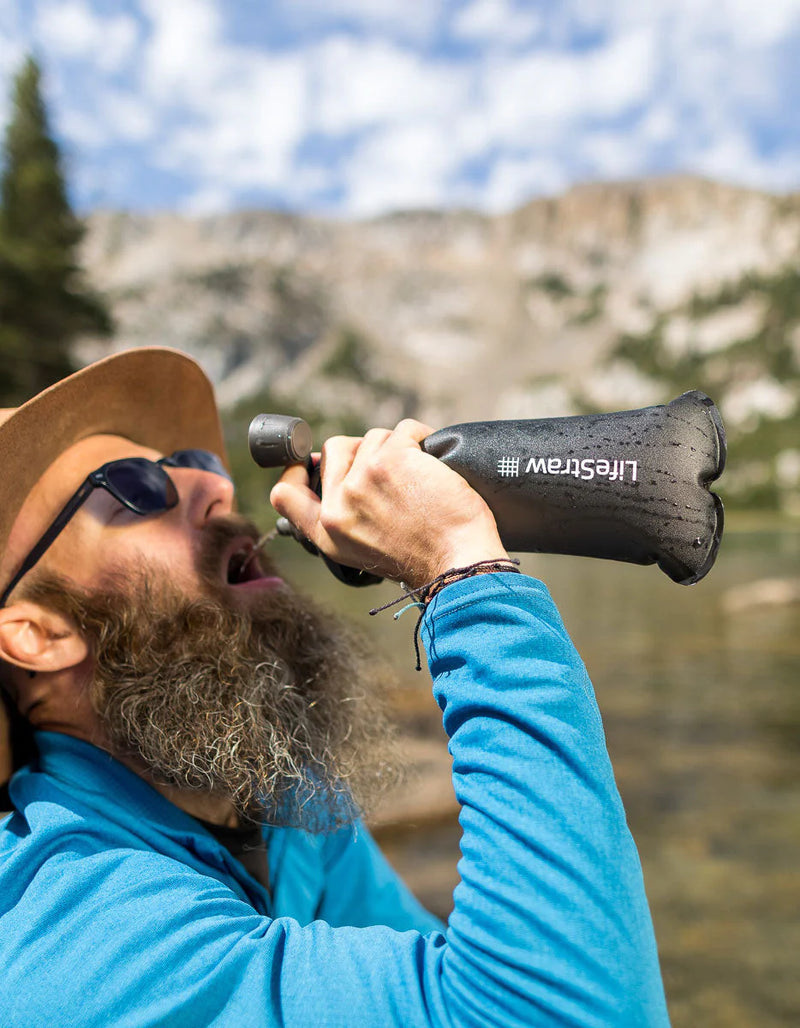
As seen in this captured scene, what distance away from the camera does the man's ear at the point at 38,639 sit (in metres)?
1.65

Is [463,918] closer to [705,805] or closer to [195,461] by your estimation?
[195,461]

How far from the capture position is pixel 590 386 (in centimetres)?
14038

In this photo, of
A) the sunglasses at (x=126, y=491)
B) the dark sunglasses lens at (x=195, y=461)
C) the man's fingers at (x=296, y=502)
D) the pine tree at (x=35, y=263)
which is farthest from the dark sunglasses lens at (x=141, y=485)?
the pine tree at (x=35, y=263)

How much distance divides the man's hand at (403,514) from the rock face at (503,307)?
345 ft

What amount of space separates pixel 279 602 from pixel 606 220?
20358cm

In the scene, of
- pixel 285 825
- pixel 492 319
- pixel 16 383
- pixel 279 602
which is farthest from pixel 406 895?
pixel 492 319

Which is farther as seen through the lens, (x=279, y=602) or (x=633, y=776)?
(x=633, y=776)

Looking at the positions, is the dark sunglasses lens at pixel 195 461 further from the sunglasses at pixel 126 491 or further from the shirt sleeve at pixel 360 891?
the shirt sleeve at pixel 360 891

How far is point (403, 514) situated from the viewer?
1307mm

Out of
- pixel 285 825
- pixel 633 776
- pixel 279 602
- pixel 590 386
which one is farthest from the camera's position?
pixel 590 386

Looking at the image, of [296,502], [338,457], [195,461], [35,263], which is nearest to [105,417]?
[195,461]

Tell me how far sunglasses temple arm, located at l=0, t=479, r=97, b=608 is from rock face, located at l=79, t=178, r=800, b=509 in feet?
344

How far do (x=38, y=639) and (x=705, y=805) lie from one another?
6.78m

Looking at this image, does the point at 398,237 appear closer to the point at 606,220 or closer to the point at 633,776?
the point at 606,220
